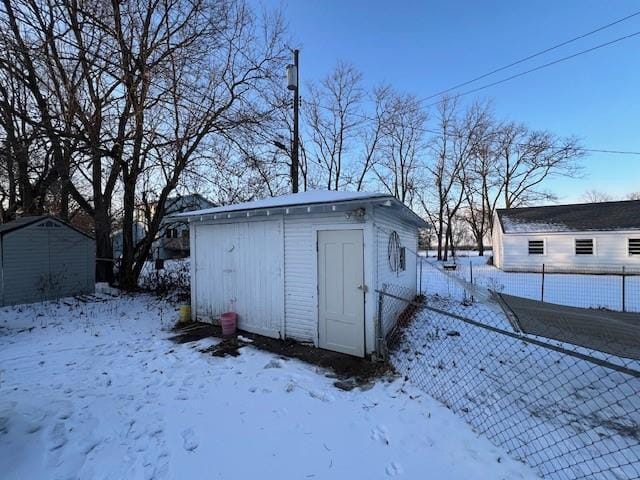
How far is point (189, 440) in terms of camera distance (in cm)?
311

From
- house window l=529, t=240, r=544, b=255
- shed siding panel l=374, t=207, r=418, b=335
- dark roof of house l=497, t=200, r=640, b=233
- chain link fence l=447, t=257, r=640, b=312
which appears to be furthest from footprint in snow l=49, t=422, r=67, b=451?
house window l=529, t=240, r=544, b=255

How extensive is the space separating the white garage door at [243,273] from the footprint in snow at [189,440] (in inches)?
120

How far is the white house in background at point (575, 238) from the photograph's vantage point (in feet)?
57.9

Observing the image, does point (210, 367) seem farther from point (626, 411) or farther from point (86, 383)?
point (626, 411)

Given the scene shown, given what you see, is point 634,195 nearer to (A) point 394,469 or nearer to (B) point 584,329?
(B) point 584,329

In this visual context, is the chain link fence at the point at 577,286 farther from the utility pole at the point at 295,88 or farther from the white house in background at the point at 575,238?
the utility pole at the point at 295,88

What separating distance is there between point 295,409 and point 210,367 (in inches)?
73.2

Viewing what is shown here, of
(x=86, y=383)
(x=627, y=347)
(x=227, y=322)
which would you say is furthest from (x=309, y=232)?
(x=627, y=347)

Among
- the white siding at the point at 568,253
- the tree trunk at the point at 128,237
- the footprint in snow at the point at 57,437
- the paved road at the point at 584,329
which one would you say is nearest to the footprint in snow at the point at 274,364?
the footprint in snow at the point at 57,437

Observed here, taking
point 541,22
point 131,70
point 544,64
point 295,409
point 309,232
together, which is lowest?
point 295,409

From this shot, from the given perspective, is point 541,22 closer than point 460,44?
Yes

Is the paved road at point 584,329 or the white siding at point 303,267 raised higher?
the white siding at point 303,267

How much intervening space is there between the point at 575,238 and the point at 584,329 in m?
18.1

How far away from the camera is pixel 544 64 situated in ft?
33.2
